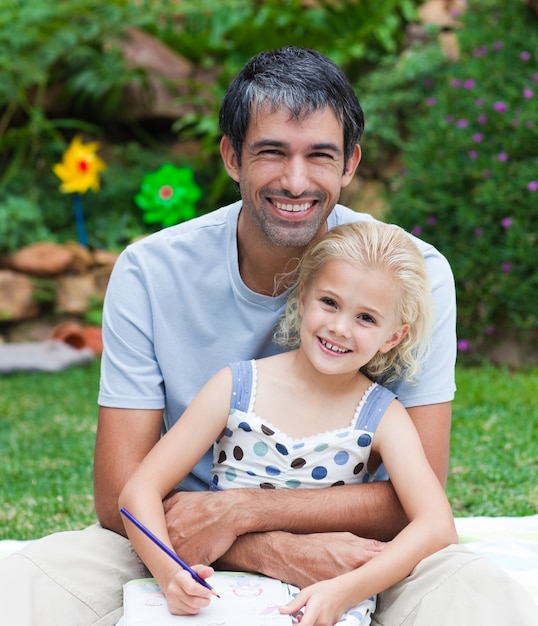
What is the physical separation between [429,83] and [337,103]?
490 centimetres

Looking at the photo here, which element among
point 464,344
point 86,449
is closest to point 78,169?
point 464,344

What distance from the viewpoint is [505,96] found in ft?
20.6

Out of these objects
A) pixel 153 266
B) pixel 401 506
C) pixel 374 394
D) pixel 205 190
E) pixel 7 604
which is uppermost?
pixel 153 266

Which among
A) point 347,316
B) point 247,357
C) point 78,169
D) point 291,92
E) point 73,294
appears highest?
point 291,92

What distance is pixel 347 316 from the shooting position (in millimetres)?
2365

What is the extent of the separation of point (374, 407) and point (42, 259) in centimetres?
566

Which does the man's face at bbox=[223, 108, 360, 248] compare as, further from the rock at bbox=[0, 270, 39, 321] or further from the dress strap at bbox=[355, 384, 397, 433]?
the rock at bbox=[0, 270, 39, 321]

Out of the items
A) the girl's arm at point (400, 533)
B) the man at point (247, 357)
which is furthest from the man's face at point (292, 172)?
the girl's arm at point (400, 533)

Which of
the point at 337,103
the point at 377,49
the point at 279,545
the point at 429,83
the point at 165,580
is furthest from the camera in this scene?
the point at 377,49

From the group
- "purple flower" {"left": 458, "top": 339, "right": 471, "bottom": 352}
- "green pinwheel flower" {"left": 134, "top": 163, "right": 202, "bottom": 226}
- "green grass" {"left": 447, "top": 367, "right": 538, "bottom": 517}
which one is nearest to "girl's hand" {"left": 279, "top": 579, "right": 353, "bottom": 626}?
"green grass" {"left": 447, "top": 367, "right": 538, "bottom": 517}

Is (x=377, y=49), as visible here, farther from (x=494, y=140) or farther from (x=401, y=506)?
(x=401, y=506)

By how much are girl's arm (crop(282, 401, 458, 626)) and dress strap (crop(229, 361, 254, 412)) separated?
0.33 m

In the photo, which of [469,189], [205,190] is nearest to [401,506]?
[469,189]

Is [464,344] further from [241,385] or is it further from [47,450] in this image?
[241,385]
